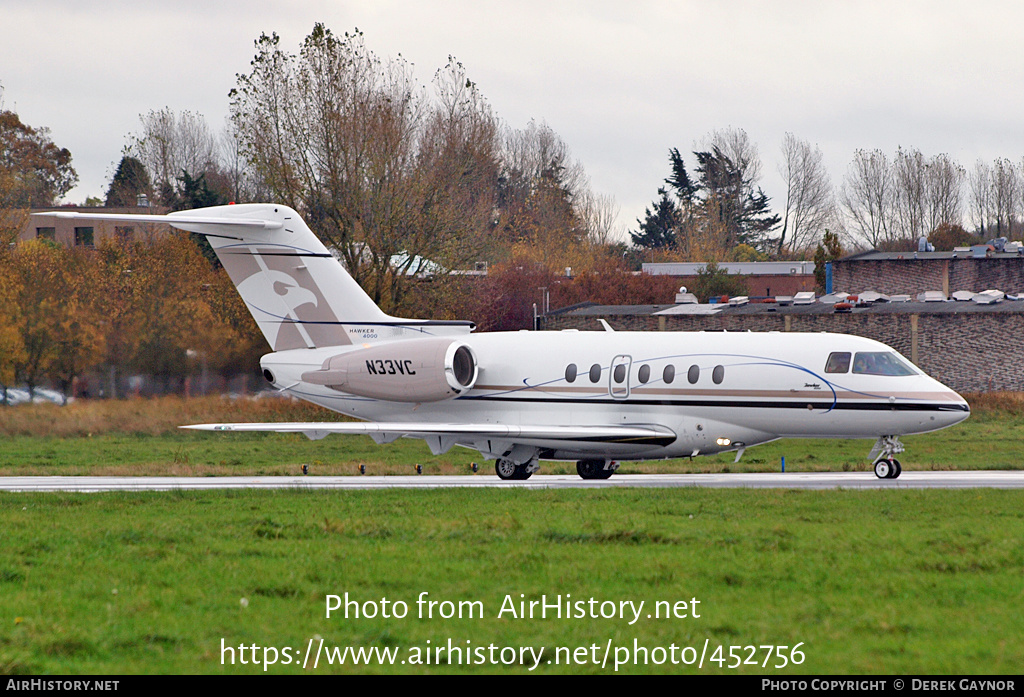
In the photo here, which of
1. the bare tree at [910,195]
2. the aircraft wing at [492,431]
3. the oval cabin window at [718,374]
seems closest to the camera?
the oval cabin window at [718,374]

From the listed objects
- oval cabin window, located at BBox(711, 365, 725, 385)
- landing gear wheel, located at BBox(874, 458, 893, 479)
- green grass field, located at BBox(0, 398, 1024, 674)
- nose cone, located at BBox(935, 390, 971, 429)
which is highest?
oval cabin window, located at BBox(711, 365, 725, 385)

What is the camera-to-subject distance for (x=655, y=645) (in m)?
8.91

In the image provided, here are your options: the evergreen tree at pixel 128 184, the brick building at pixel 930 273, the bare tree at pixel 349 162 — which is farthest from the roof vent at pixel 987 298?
the evergreen tree at pixel 128 184

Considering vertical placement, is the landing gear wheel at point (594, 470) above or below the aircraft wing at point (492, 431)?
below

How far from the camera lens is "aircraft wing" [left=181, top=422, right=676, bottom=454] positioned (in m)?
24.6

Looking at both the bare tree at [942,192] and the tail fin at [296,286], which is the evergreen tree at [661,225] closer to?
the bare tree at [942,192]

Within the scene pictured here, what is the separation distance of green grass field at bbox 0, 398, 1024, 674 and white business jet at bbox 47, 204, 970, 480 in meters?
4.14

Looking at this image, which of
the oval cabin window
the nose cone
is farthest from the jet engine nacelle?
the nose cone

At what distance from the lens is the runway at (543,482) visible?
22844 mm

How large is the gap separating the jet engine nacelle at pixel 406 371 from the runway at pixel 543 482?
6.35ft

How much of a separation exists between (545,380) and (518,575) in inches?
575

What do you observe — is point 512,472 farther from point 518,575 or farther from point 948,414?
point 518,575

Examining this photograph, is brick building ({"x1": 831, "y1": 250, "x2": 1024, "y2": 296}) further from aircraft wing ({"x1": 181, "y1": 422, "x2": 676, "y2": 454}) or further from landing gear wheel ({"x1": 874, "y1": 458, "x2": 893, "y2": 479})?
aircraft wing ({"x1": 181, "y1": 422, "x2": 676, "y2": 454})

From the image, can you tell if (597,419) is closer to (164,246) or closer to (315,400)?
(315,400)
